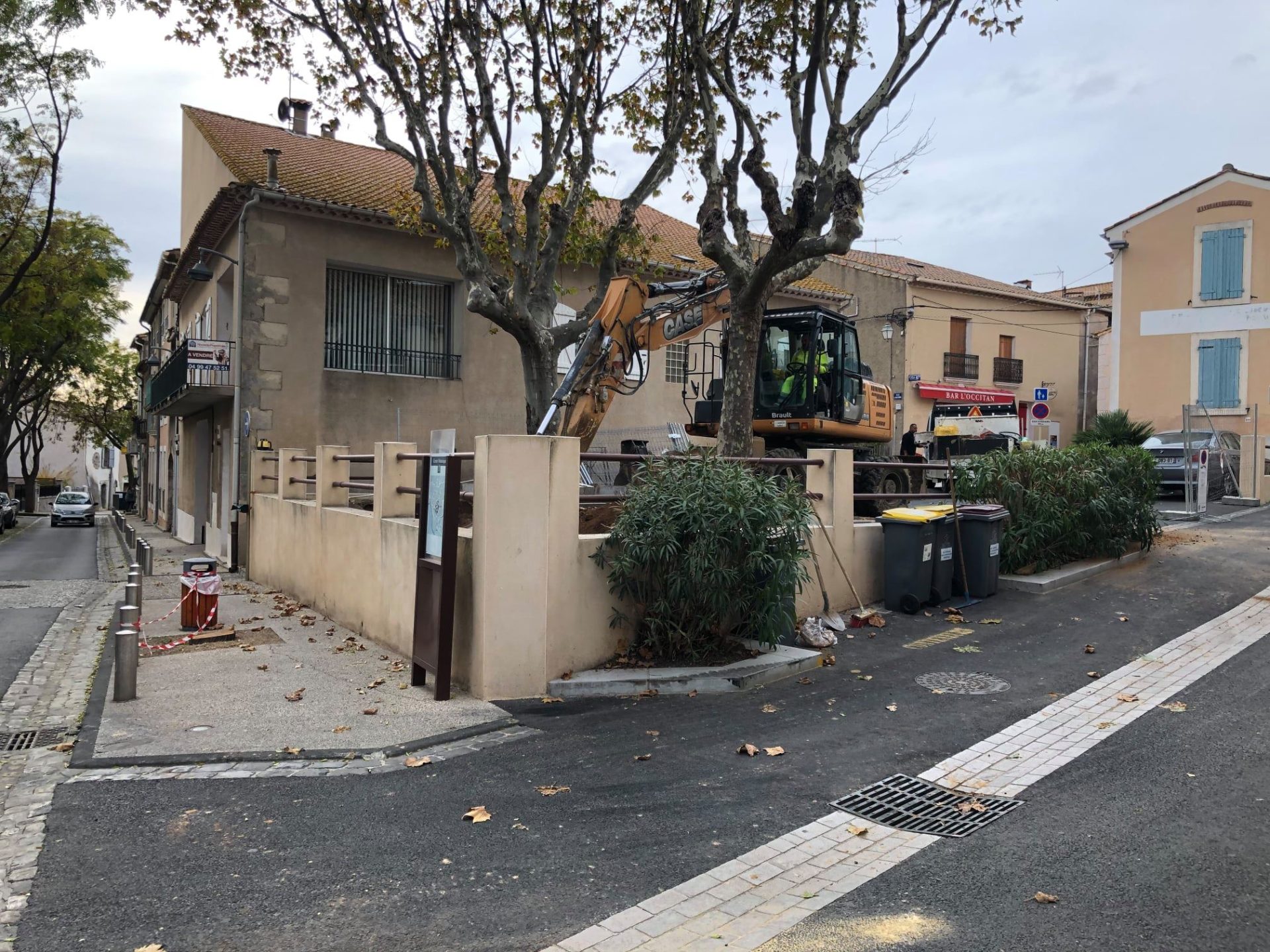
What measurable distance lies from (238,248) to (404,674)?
11.0m

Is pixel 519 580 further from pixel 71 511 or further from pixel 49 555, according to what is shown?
pixel 71 511

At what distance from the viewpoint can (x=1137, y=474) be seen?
462 inches

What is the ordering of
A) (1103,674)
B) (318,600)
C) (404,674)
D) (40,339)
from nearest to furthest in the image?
(1103,674) → (404,674) → (318,600) → (40,339)

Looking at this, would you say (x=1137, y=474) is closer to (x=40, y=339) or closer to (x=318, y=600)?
Answer: (x=318, y=600)

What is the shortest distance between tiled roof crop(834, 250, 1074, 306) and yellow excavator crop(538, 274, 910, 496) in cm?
1782

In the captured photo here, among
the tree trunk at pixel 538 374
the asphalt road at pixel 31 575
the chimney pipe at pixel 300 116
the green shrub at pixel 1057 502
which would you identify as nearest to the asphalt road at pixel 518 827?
the green shrub at pixel 1057 502

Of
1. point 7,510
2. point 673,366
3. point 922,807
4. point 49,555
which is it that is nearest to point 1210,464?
point 673,366

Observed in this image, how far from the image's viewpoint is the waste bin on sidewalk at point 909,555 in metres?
9.44

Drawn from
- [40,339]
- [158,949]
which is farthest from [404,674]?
[40,339]

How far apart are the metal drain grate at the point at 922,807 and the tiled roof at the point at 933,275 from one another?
26.9 meters

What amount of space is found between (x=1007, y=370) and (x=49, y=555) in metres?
31.6

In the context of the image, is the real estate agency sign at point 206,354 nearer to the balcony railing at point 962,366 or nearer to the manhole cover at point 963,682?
the manhole cover at point 963,682

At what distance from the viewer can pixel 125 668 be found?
22.9 feet

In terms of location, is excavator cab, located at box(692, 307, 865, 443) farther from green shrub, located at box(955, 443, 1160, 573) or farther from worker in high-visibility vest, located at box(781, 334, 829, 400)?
green shrub, located at box(955, 443, 1160, 573)
